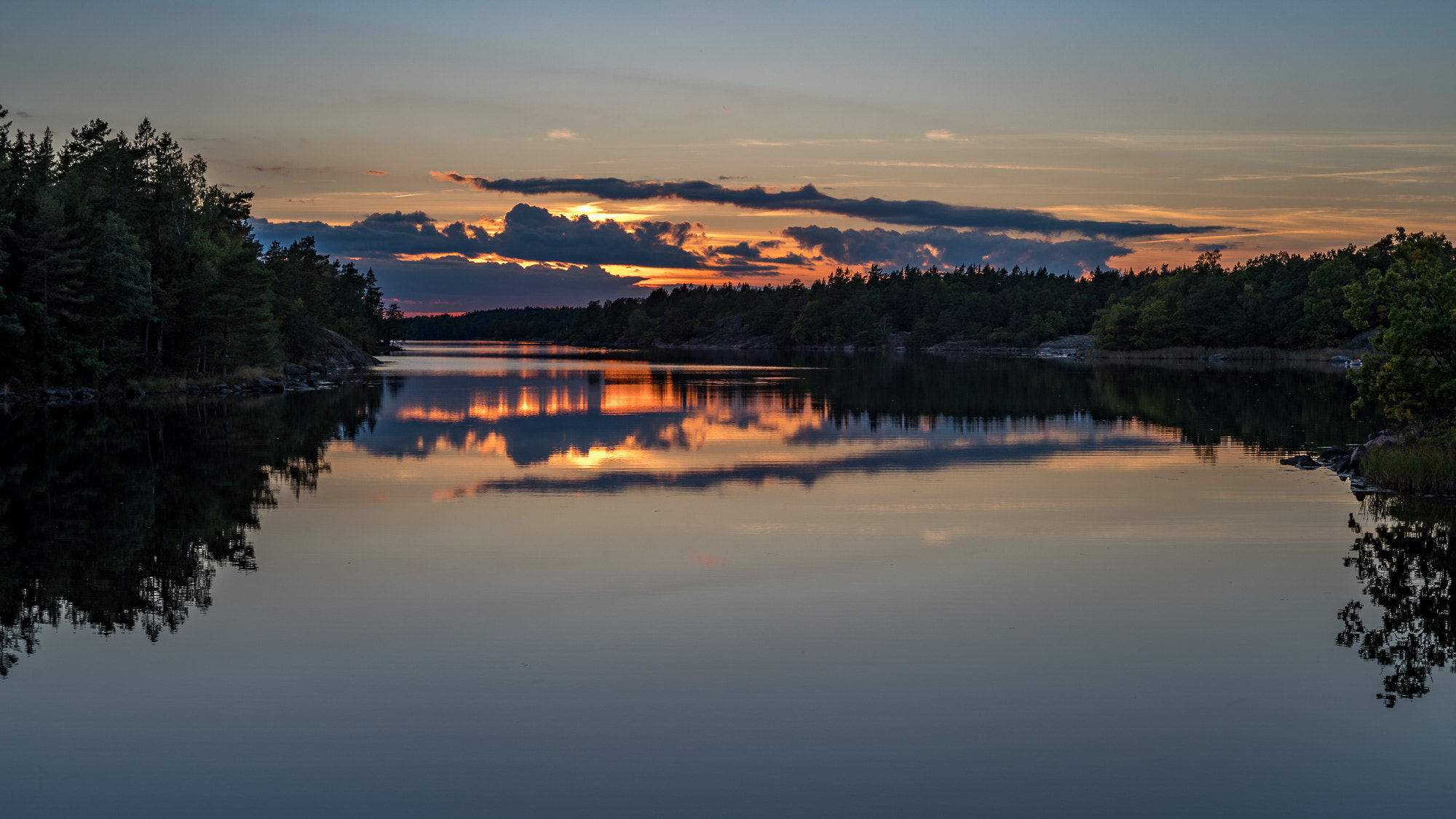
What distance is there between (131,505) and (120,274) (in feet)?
139

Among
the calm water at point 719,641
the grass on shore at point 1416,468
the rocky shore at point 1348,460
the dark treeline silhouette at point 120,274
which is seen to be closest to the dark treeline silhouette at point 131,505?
the calm water at point 719,641

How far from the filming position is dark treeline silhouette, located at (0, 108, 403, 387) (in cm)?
5503

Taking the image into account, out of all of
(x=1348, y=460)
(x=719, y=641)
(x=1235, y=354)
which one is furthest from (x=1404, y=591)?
(x=1235, y=354)

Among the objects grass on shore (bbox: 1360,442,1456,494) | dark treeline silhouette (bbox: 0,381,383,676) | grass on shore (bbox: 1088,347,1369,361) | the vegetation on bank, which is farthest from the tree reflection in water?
grass on shore (bbox: 1088,347,1369,361)

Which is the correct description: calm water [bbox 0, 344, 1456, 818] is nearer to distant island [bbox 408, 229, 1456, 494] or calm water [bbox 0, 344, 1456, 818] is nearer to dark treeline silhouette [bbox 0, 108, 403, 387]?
distant island [bbox 408, 229, 1456, 494]

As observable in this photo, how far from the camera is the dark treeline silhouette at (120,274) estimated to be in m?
55.0

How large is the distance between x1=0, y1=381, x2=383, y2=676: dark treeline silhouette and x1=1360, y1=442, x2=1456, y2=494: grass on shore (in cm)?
2453

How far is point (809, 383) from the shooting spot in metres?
83.4

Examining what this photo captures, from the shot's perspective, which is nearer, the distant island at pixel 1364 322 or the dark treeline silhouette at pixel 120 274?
the distant island at pixel 1364 322

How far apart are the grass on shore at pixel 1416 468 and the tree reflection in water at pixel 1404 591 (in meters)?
0.92

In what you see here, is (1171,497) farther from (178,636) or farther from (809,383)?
(809,383)

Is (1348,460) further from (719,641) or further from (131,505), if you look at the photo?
(131,505)

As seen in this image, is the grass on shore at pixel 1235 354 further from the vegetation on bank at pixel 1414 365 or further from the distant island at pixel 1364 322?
the vegetation on bank at pixel 1414 365

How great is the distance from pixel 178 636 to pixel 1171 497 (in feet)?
67.3
